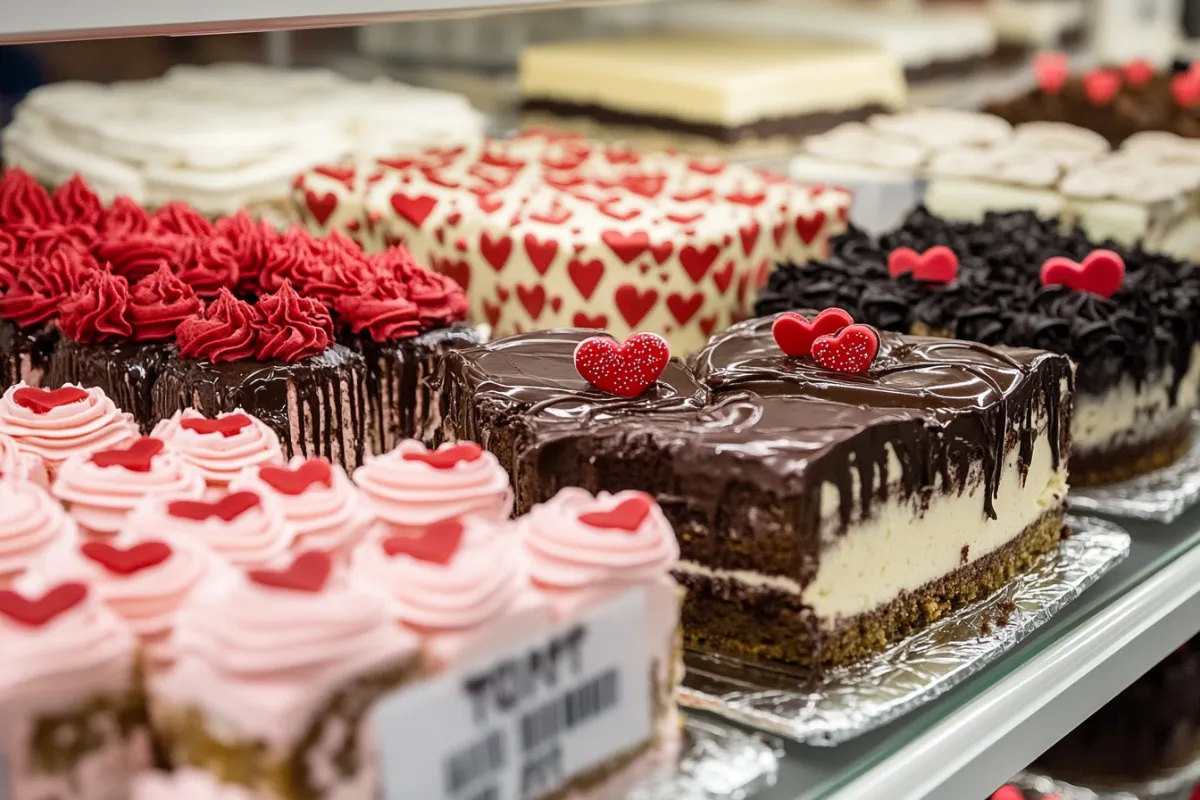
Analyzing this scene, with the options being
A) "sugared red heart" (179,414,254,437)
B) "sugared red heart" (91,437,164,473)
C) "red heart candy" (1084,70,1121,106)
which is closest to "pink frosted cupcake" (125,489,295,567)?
"sugared red heart" (91,437,164,473)

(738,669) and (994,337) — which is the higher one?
(994,337)

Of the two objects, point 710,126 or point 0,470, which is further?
point 710,126

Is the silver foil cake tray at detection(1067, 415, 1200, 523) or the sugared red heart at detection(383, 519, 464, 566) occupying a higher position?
the sugared red heart at detection(383, 519, 464, 566)

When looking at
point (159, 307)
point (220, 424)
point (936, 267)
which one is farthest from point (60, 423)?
point (936, 267)

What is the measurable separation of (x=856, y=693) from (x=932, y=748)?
0.38 feet

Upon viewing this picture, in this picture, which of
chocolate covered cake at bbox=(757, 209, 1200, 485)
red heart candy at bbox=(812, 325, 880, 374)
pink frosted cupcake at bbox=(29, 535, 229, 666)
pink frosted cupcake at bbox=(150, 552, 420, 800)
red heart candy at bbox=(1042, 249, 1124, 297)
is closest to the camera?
pink frosted cupcake at bbox=(150, 552, 420, 800)

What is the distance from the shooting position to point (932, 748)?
1.80 m

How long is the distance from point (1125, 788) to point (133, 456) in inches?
90.4

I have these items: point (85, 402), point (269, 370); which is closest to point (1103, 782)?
point (269, 370)

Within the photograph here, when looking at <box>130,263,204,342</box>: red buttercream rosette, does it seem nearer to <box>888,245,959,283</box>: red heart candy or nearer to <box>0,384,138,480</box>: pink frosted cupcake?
<box>0,384,138,480</box>: pink frosted cupcake

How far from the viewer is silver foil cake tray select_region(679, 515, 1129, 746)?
5.77 feet

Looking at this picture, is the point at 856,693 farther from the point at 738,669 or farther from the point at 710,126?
the point at 710,126

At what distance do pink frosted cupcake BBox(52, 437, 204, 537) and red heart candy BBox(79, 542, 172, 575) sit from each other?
20cm

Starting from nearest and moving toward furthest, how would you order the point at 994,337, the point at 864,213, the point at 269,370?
the point at 269,370 → the point at 994,337 → the point at 864,213
